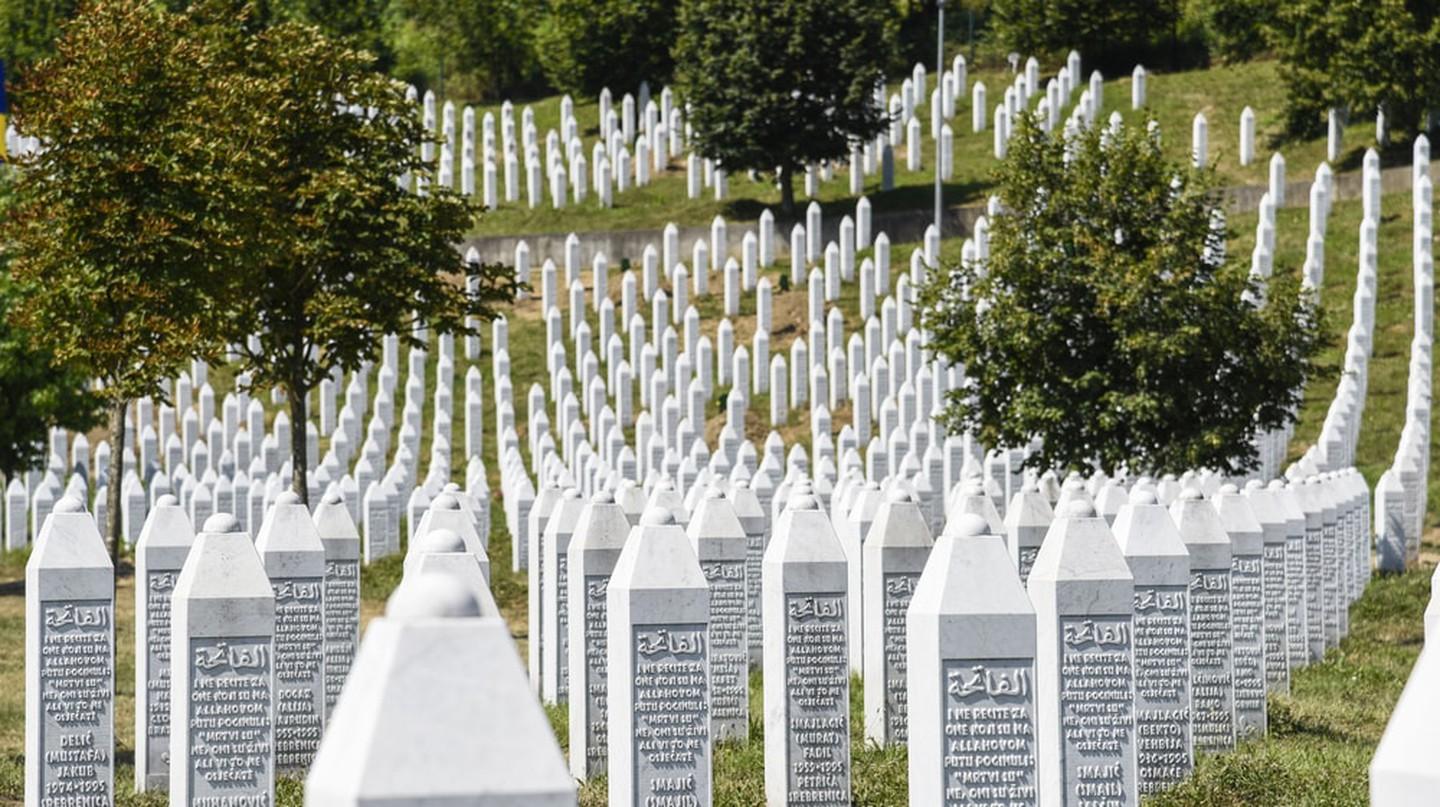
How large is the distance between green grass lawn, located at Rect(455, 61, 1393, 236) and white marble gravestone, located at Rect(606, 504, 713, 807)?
4291 centimetres

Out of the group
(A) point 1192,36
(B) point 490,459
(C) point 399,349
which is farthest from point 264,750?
(A) point 1192,36

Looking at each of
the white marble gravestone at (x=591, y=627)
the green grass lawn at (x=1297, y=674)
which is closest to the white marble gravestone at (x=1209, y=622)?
the green grass lawn at (x=1297, y=674)

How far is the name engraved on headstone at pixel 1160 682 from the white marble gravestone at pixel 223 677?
4.39 meters

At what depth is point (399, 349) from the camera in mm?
46344

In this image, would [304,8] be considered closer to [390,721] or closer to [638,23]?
[638,23]

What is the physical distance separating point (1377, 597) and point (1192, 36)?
54.9m

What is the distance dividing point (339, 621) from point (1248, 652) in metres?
5.78

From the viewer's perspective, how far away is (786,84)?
5659 cm

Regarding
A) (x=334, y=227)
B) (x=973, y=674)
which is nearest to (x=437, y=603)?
(x=973, y=674)

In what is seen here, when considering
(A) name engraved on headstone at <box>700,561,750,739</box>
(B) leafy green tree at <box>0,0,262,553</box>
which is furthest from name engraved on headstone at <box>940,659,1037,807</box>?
(B) leafy green tree at <box>0,0,262,553</box>

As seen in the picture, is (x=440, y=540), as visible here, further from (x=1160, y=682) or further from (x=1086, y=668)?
(x=1160, y=682)

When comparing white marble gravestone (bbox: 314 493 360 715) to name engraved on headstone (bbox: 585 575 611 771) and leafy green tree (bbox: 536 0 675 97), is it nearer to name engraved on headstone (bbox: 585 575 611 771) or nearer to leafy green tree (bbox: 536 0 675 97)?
name engraved on headstone (bbox: 585 575 611 771)

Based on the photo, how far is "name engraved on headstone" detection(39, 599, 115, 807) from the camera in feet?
39.6

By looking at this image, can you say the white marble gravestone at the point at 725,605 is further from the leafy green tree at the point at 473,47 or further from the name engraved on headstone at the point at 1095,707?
the leafy green tree at the point at 473,47
